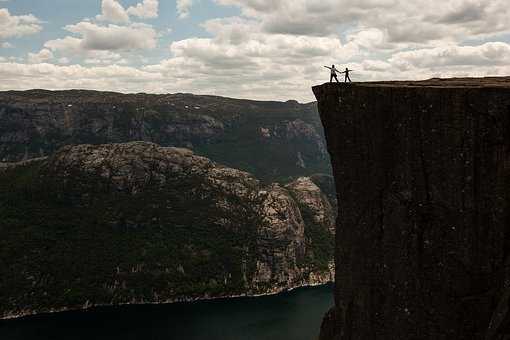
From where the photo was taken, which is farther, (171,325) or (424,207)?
(171,325)

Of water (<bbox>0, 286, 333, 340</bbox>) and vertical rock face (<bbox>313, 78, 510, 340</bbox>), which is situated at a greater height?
vertical rock face (<bbox>313, 78, 510, 340</bbox>)

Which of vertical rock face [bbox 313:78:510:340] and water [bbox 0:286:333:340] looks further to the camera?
water [bbox 0:286:333:340]

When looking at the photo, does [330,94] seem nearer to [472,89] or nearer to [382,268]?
[472,89]

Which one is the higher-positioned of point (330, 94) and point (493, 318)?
point (330, 94)

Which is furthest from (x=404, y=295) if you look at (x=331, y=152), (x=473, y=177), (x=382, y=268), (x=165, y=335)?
(x=165, y=335)

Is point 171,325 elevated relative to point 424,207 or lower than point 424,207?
lower
